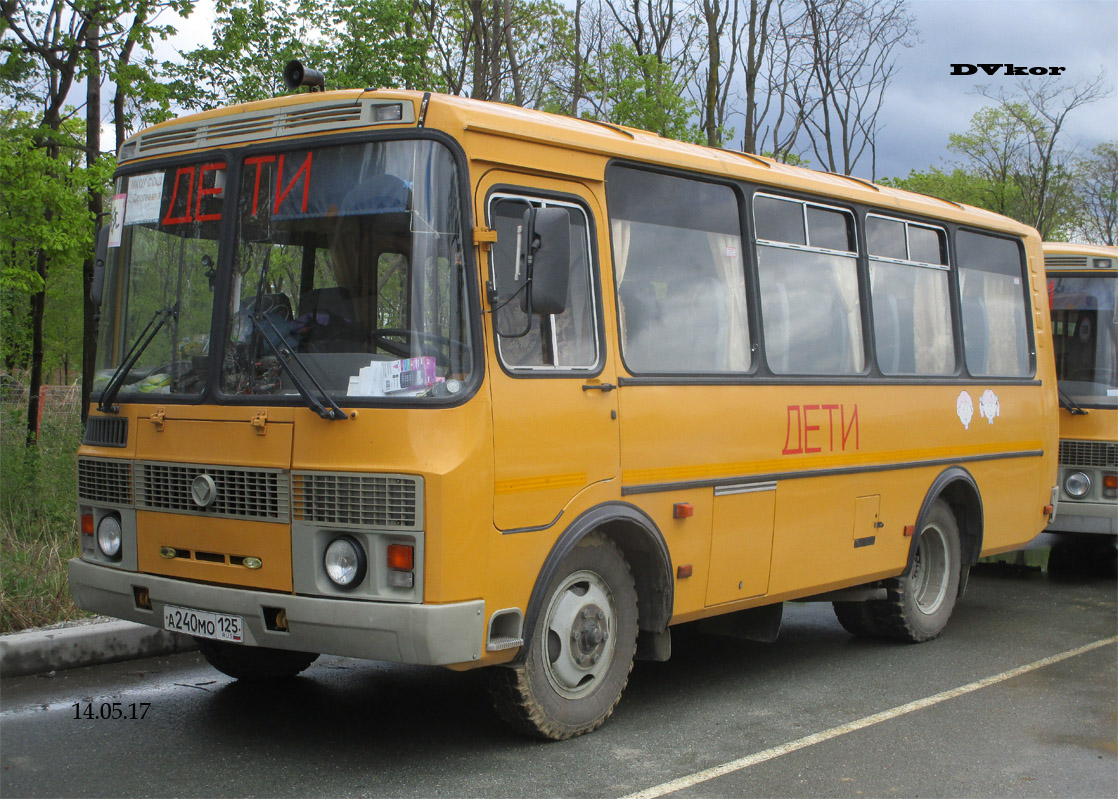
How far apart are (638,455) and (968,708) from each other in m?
2.46

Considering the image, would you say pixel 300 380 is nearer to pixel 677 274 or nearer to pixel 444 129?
pixel 444 129

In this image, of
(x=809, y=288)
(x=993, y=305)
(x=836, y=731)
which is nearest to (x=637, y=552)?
(x=836, y=731)

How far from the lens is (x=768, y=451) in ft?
22.9

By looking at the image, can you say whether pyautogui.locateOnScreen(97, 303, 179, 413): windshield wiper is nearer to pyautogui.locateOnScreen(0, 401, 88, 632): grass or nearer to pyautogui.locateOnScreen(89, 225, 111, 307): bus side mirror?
pyautogui.locateOnScreen(89, 225, 111, 307): bus side mirror

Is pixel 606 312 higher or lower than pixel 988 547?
higher

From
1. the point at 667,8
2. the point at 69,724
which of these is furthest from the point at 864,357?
the point at 667,8

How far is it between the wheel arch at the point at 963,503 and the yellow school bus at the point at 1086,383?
2395mm

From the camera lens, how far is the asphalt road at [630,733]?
526 centimetres

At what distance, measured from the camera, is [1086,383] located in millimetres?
11289

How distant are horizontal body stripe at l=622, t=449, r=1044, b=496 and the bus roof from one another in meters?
1.61

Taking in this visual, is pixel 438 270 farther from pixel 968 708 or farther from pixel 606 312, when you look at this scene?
pixel 968 708

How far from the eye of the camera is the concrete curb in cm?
682

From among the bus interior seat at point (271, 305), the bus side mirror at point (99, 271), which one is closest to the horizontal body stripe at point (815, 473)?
the bus interior seat at point (271, 305)

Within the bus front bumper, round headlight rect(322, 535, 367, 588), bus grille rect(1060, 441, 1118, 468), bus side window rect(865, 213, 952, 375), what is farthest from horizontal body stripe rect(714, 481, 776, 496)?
bus grille rect(1060, 441, 1118, 468)
